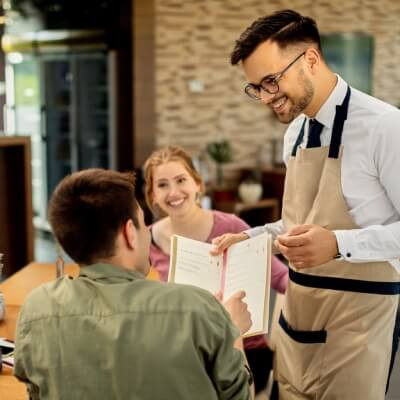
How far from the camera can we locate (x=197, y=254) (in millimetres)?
1793

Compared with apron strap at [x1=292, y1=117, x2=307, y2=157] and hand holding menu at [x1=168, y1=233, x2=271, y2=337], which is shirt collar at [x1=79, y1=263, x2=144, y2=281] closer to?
hand holding menu at [x1=168, y1=233, x2=271, y2=337]

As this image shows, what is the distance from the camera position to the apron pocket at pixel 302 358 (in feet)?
5.49

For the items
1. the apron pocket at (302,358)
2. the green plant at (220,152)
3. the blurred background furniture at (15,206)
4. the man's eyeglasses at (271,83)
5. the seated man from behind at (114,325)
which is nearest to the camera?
the seated man from behind at (114,325)

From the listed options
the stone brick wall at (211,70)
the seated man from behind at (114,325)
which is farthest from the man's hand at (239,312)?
the stone brick wall at (211,70)

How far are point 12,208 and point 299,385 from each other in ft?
7.86

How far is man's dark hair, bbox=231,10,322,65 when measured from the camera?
1.57 meters

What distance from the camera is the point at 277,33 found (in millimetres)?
1567

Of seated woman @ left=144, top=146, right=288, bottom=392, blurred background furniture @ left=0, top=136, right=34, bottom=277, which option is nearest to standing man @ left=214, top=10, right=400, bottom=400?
seated woman @ left=144, top=146, right=288, bottom=392

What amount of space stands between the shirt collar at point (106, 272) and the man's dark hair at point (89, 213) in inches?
0.8

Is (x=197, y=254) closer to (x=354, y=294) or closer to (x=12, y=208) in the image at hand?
(x=354, y=294)

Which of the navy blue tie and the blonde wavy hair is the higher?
the navy blue tie

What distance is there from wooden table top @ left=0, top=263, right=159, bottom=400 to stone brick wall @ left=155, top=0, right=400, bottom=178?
3264 millimetres

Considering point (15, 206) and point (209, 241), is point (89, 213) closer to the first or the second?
point (209, 241)

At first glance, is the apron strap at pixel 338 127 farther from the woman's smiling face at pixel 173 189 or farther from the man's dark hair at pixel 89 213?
the woman's smiling face at pixel 173 189
